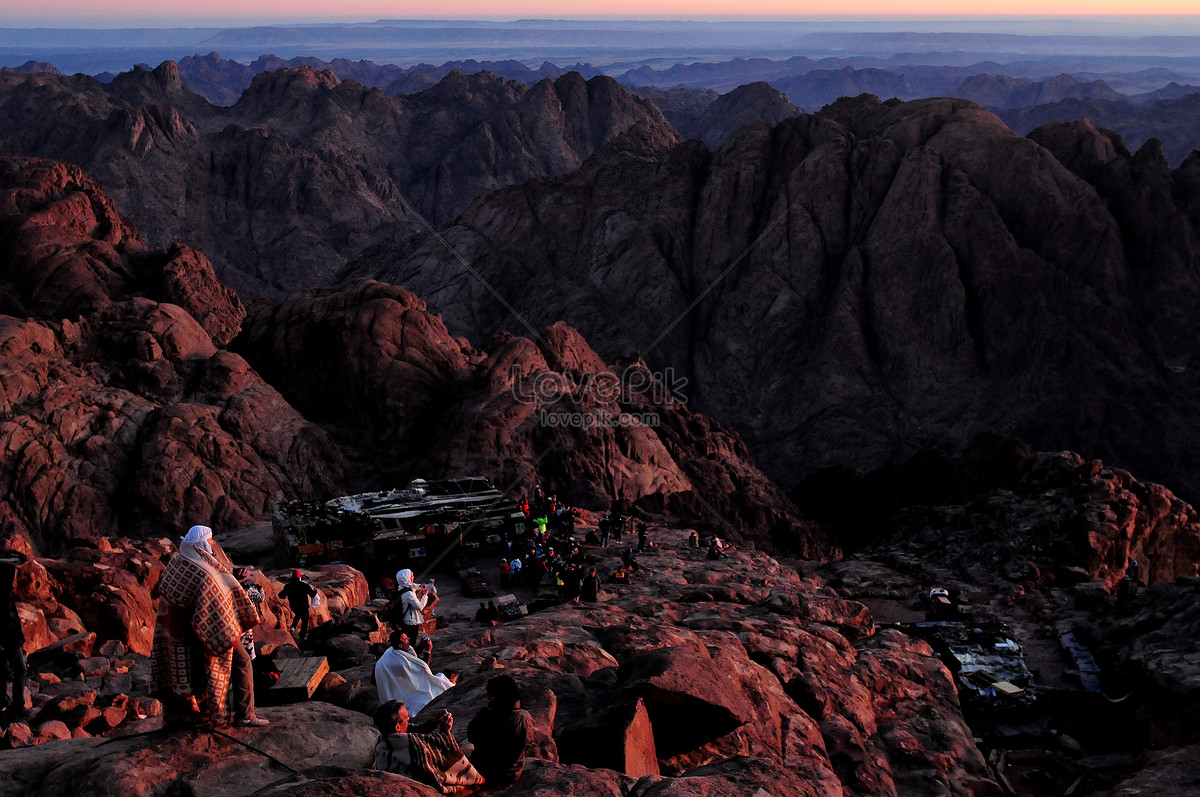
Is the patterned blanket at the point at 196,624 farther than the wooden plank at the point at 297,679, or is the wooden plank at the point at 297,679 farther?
the wooden plank at the point at 297,679

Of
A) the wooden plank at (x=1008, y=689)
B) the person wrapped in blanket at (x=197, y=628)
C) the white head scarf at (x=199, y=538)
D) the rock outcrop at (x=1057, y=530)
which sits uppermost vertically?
the white head scarf at (x=199, y=538)

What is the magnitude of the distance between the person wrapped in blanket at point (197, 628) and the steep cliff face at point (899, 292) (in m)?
53.1

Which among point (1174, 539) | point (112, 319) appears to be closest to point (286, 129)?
point (112, 319)

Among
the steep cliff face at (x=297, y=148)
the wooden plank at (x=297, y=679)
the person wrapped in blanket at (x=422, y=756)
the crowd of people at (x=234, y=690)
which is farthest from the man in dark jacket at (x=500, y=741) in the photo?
the steep cliff face at (x=297, y=148)

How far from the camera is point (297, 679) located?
9.84 meters

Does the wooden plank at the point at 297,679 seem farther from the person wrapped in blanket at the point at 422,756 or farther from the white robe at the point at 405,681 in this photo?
the person wrapped in blanket at the point at 422,756

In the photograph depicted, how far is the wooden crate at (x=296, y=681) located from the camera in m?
9.55

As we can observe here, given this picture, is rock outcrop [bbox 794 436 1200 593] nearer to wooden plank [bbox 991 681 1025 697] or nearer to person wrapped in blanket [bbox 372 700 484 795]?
wooden plank [bbox 991 681 1025 697]

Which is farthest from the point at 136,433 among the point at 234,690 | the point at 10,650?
the point at 234,690

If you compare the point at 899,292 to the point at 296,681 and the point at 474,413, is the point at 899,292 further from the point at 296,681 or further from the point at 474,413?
the point at 296,681

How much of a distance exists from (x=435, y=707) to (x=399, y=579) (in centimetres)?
397

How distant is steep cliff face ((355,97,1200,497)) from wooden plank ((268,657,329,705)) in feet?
166

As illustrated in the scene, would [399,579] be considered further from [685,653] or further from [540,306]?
[540,306]

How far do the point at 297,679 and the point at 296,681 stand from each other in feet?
0.18
